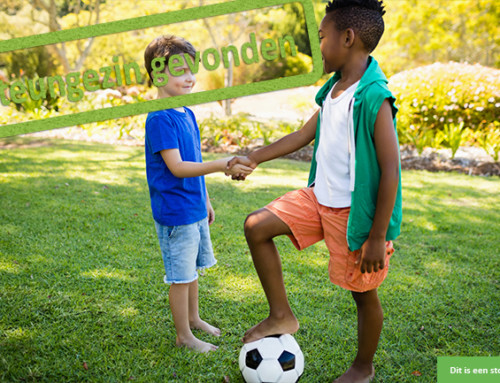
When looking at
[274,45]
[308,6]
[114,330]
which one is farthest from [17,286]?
[308,6]

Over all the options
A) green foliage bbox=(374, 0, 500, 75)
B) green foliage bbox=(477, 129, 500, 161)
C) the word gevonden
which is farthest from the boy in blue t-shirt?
green foliage bbox=(374, 0, 500, 75)

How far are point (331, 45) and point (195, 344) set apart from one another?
166 centimetres

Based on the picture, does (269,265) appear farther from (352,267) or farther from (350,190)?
(350,190)

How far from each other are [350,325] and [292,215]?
1.08 metres

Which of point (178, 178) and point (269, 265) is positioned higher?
point (178, 178)

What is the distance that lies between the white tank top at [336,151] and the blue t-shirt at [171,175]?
668 millimetres

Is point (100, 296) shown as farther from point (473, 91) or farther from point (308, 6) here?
point (473, 91)

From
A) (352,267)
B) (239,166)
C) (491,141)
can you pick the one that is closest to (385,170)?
(352,267)

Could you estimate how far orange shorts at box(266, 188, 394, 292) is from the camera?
2039mm

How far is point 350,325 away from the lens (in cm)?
279

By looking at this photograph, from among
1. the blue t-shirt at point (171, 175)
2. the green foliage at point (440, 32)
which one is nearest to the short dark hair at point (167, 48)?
the blue t-shirt at point (171, 175)

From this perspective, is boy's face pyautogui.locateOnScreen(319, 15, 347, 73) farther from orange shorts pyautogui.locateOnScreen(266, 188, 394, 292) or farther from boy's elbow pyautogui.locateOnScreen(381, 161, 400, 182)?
orange shorts pyautogui.locateOnScreen(266, 188, 394, 292)

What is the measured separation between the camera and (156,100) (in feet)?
6.23

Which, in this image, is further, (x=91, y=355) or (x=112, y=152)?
(x=112, y=152)
